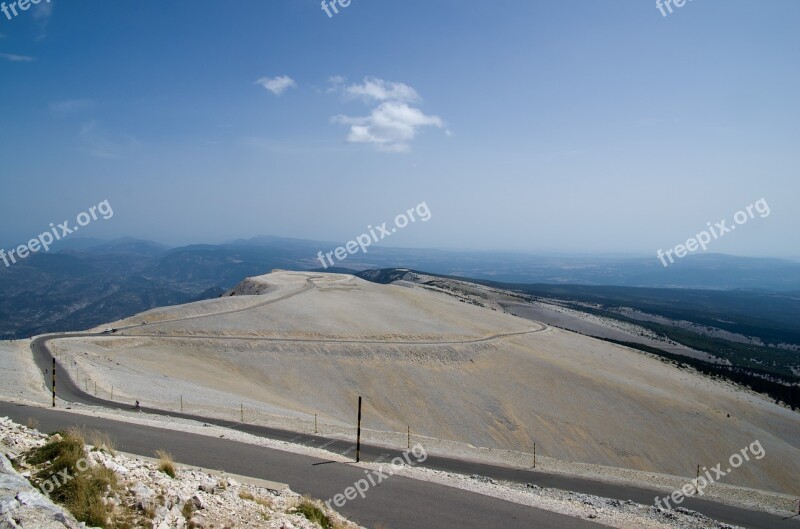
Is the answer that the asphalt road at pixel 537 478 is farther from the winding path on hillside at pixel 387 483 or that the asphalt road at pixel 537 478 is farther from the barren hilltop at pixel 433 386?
the barren hilltop at pixel 433 386

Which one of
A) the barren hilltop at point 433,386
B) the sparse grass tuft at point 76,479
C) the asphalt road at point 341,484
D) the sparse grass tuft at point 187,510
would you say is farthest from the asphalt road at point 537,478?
the sparse grass tuft at point 187,510

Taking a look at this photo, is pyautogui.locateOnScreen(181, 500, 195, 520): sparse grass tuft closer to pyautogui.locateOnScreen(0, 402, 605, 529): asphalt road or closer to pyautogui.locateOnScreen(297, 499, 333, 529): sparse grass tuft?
pyautogui.locateOnScreen(297, 499, 333, 529): sparse grass tuft

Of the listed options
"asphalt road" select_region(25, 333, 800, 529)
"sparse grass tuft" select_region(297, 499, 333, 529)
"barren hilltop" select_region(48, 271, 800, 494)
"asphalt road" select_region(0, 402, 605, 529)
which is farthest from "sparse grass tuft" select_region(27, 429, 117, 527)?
"barren hilltop" select_region(48, 271, 800, 494)

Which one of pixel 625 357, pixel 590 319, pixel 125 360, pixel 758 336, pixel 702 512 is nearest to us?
pixel 702 512

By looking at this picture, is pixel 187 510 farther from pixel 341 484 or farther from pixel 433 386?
pixel 433 386

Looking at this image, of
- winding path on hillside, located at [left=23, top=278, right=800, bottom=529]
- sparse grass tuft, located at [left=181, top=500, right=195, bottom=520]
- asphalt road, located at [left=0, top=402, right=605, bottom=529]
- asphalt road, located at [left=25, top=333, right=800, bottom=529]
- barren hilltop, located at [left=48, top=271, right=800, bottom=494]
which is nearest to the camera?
sparse grass tuft, located at [left=181, top=500, right=195, bottom=520]

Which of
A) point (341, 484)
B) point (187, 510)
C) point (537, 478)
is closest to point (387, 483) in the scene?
point (341, 484)

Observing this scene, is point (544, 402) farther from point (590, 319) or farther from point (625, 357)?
point (590, 319)

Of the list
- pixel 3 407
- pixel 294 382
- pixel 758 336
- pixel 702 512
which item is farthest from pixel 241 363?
pixel 758 336
